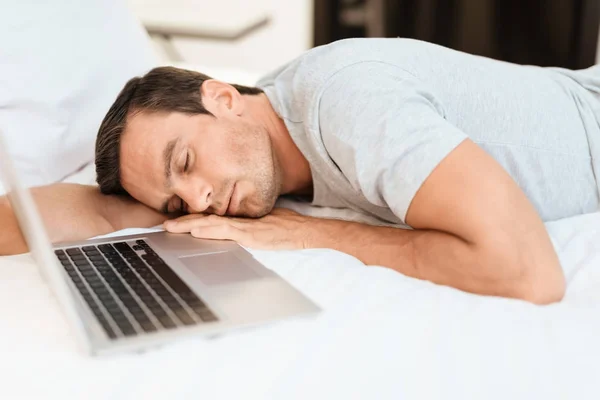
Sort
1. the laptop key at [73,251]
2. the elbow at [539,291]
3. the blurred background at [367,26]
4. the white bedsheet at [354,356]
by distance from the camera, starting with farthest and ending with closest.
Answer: the blurred background at [367,26] < the laptop key at [73,251] < the elbow at [539,291] < the white bedsheet at [354,356]

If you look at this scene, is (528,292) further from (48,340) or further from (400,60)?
(48,340)

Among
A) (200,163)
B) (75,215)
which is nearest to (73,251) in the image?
(75,215)

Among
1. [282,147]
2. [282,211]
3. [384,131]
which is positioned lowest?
[282,211]

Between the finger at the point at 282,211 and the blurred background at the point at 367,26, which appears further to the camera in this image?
the blurred background at the point at 367,26

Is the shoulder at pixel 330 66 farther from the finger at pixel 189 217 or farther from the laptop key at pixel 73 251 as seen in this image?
the laptop key at pixel 73 251

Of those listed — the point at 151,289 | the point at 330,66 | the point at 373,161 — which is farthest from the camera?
the point at 330,66

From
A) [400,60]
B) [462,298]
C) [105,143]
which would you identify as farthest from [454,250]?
[105,143]

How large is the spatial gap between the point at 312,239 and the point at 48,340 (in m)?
0.48

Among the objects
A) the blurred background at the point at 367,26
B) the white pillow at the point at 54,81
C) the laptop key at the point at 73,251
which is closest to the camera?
the laptop key at the point at 73,251

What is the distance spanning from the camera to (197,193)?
3.86 feet

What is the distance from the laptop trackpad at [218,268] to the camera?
935mm

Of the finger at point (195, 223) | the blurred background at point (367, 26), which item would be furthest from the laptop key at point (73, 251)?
the blurred background at point (367, 26)

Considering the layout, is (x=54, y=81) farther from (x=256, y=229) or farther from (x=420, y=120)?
(x=420, y=120)

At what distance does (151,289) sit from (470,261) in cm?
43
